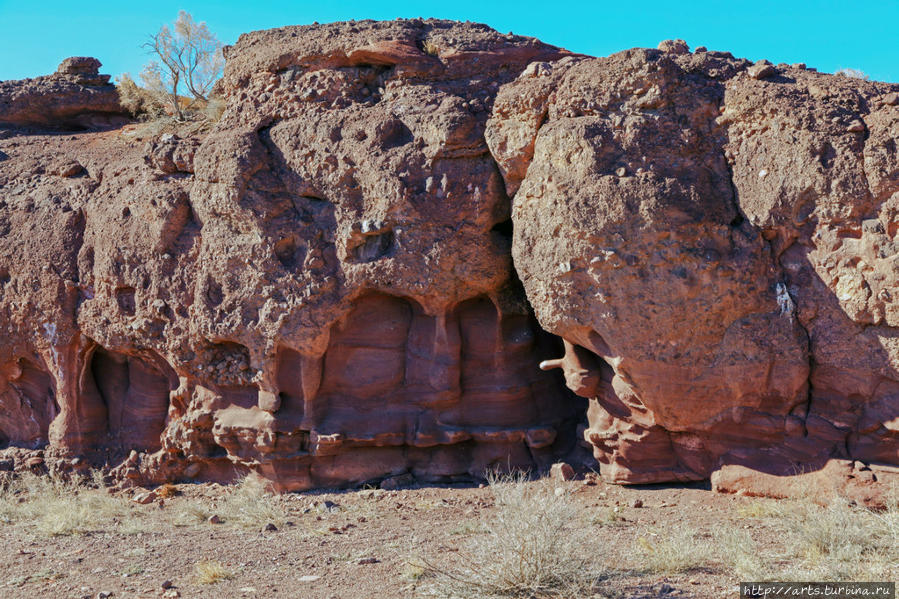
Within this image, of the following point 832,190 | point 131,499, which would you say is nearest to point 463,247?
point 832,190

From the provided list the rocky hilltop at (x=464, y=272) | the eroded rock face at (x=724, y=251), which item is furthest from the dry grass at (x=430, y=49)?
the eroded rock face at (x=724, y=251)

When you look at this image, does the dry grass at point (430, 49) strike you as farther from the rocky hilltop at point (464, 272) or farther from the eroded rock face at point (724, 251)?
the eroded rock face at point (724, 251)

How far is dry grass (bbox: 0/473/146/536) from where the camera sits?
6.72 metres

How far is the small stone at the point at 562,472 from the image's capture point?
7070mm

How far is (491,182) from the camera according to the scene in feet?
23.2

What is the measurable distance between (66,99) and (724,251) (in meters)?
9.17

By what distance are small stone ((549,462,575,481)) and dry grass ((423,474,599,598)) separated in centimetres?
195

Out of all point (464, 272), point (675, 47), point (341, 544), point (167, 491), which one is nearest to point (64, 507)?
point (167, 491)

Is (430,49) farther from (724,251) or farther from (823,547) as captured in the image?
(823,547)

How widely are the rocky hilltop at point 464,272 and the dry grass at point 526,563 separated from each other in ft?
5.74

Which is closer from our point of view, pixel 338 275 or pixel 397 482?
pixel 338 275

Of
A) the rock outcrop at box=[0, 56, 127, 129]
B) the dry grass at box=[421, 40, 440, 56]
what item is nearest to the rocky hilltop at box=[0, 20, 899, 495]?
the dry grass at box=[421, 40, 440, 56]

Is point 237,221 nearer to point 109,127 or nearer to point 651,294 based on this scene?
point 651,294

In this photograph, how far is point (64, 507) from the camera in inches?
283
